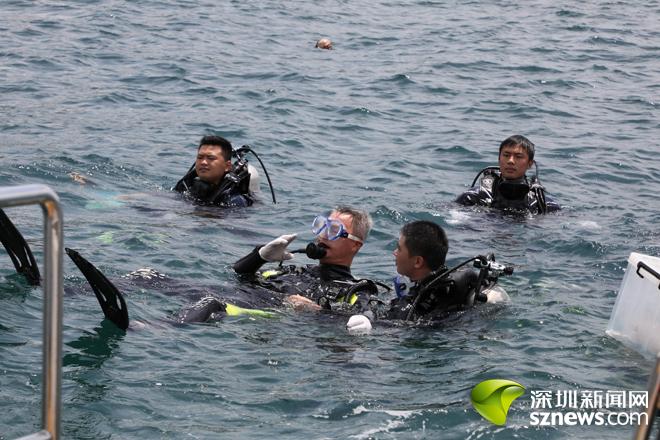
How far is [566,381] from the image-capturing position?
544 centimetres

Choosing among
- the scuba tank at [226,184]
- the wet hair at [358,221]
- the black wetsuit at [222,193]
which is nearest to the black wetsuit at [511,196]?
the scuba tank at [226,184]

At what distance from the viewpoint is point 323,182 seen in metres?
10.4

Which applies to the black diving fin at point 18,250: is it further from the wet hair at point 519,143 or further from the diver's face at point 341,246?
the wet hair at point 519,143

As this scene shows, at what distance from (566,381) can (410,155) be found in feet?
21.0

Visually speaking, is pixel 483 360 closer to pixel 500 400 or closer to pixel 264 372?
pixel 500 400

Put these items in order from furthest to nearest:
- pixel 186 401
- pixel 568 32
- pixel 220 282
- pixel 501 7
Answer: pixel 501 7
pixel 568 32
pixel 220 282
pixel 186 401

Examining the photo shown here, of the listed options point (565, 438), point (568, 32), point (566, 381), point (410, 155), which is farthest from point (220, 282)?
point (568, 32)

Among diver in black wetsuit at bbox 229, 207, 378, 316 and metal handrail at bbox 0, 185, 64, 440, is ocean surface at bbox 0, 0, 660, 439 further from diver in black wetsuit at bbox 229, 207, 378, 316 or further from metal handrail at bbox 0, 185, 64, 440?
metal handrail at bbox 0, 185, 64, 440

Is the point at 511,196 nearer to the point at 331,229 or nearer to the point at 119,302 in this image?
the point at 331,229

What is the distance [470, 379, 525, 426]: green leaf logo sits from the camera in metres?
5.10

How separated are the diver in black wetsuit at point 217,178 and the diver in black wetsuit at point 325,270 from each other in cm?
259

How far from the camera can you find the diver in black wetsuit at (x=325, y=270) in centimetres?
632

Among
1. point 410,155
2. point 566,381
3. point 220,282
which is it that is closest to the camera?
point 566,381
